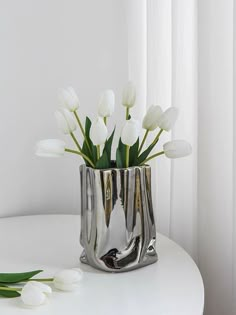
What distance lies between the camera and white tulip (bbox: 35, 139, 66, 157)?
2.86ft

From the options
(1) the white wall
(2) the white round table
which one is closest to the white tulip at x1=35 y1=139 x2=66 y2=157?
(2) the white round table

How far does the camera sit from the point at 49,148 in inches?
34.7

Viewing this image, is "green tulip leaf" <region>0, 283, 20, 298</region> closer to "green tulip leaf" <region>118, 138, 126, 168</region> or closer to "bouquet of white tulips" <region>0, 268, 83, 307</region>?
"bouquet of white tulips" <region>0, 268, 83, 307</region>

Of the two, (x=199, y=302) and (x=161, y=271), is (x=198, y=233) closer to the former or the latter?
(x=161, y=271)

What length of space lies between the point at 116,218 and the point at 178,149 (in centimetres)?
16

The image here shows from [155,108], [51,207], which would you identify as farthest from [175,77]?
[51,207]

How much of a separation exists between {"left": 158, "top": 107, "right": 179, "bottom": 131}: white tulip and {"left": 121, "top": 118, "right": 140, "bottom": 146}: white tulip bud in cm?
7

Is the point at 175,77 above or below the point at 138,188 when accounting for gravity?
above

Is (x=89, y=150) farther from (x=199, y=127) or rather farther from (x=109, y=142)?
(x=199, y=127)

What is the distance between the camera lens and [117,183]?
0.87 metres

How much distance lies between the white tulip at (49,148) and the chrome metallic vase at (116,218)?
6cm

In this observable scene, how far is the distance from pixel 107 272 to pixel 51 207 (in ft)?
1.60

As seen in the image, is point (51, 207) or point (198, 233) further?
point (51, 207)

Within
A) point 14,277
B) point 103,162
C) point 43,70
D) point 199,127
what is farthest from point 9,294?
point 43,70
